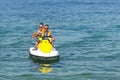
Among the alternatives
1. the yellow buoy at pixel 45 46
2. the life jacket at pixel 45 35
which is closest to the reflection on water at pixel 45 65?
the yellow buoy at pixel 45 46

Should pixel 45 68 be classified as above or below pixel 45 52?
below

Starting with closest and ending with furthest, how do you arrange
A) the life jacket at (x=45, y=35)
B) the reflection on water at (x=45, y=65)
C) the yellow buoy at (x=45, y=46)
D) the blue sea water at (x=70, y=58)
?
1. the blue sea water at (x=70, y=58)
2. the reflection on water at (x=45, y=65)
3. the yellow buoy at (x=45, y=46)
4. the life jacket at (x=45, y=35)

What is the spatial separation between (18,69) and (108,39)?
13.6 metres

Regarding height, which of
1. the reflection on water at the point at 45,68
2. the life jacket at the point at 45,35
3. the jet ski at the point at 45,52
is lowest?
the reflection on water at the point at 45,68

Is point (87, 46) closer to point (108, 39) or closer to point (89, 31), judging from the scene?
point (108, 39)

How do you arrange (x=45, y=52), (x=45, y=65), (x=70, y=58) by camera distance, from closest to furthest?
1. (x=45, y=65)
2. (x=45, y=52)
3. (x=70, y=58)

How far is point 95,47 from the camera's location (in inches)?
1196

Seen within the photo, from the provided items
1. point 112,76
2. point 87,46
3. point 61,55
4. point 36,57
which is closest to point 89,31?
point 87,46

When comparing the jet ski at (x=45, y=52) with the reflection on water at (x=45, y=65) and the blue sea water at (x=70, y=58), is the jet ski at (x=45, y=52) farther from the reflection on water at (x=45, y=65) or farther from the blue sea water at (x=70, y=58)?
the blue sea water at (x=70, y=58)

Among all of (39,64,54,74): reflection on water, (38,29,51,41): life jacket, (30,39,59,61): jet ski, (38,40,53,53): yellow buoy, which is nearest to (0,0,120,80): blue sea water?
(39,64,54,74): reflection on water

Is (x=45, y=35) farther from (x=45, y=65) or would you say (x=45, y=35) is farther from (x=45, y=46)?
(x=45, y=65)

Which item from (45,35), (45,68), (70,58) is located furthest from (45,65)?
(70,58)

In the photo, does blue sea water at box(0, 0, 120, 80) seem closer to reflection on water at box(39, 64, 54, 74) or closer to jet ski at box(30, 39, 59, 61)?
reflection on water at box(39, 64, 54, 74)

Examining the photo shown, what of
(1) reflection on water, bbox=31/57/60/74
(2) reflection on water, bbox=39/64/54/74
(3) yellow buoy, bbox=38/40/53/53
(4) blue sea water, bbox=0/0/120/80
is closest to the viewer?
(4) blue sea water, bbox=0/0/120/80
